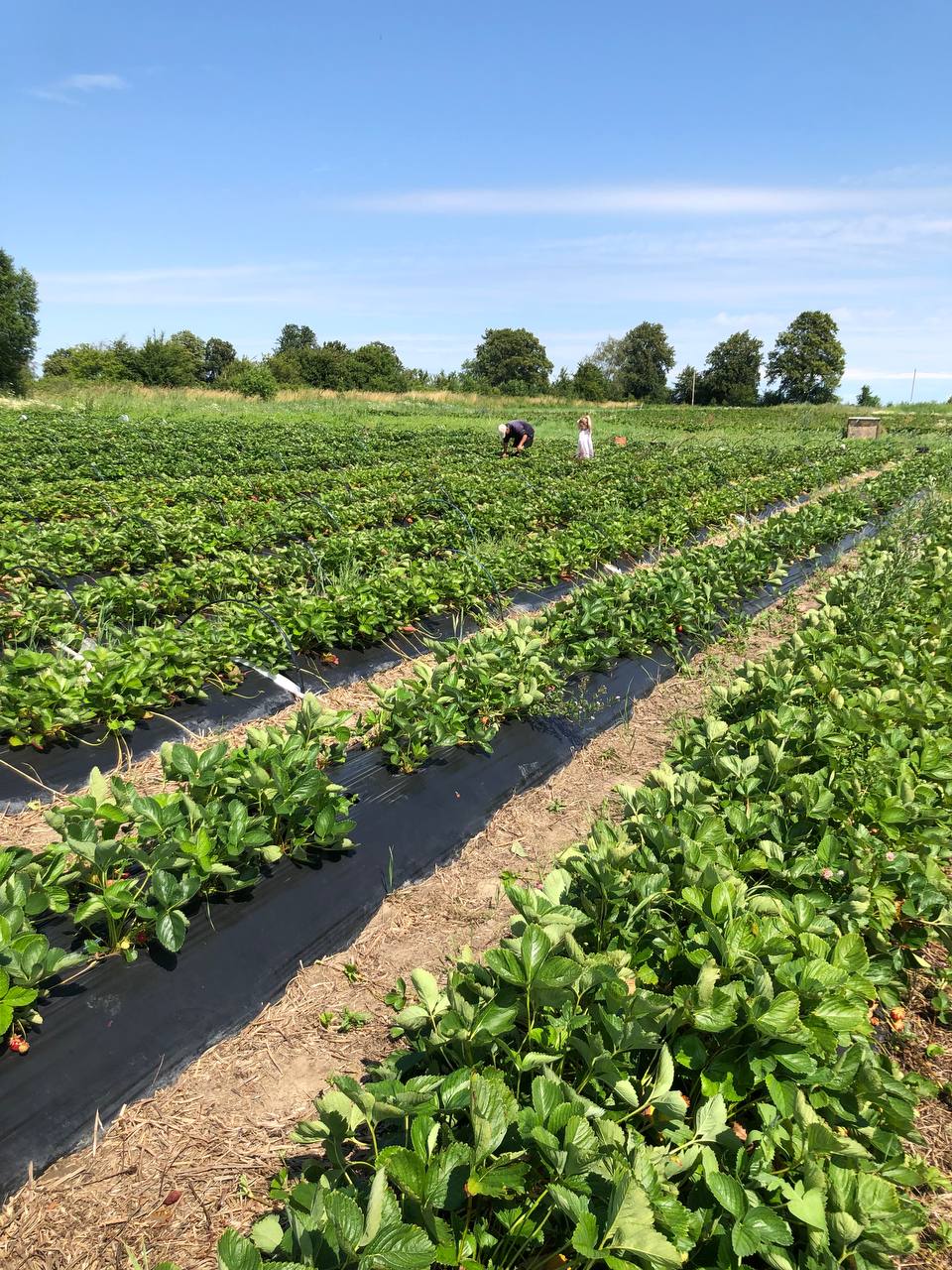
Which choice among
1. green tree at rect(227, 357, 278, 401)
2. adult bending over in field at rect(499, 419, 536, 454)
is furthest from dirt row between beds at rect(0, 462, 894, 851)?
green tree at rect(227, 357, 278, 401)

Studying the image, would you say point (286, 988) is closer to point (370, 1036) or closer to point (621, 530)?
point (370, 1036)

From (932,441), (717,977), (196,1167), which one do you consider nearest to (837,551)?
(717,977)

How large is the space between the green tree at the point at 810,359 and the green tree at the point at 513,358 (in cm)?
2410

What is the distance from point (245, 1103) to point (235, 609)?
371 centimetres

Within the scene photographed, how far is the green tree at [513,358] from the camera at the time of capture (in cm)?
7881

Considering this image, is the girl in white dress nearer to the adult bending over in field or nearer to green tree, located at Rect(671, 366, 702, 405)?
the adult bending over in field

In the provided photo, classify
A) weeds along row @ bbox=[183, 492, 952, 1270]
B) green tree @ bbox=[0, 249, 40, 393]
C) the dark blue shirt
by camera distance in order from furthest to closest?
green tree @ bbox=[0, 249, 40, 393]
the dark blue shirt
weeds along row @ bbox=[183, 492, 952, 1270]

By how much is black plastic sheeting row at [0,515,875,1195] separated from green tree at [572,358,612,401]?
61508mm

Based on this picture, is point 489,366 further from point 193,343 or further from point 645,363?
point 193,343

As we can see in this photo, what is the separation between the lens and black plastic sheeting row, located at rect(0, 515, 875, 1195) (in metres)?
2.22

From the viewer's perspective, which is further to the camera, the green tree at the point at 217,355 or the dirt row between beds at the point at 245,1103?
the green tree at the point at 217,355

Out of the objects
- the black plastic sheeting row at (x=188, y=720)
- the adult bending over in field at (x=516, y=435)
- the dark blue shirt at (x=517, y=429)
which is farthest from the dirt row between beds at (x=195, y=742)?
the dark blue shirt at (x=517, y=429)

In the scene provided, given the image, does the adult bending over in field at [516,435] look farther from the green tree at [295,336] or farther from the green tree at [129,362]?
the green tree at [295,336]

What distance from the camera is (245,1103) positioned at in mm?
2367
